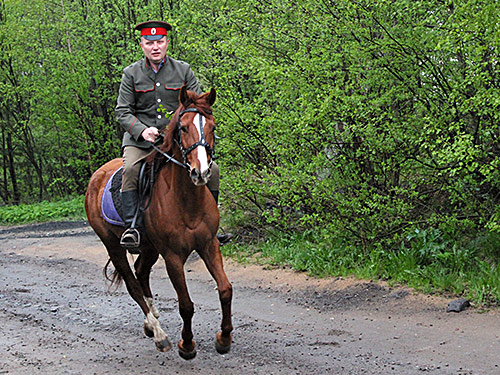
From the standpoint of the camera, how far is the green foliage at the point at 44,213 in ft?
74.9

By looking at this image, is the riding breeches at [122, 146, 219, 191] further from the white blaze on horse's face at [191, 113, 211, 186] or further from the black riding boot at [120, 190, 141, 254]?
the white blaze on horse's face at [191, 113, 211, 186]

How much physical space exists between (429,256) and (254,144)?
357 centimetres

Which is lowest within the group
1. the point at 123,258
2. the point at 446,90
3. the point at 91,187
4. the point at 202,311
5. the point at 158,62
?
the point at 202,311

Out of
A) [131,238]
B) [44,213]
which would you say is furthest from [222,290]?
[44,213]

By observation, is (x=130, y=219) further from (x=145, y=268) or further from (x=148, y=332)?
(x=148, y=332)

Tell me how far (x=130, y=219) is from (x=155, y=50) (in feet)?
6.29

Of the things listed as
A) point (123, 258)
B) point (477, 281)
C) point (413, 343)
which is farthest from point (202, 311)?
point (477, 281)

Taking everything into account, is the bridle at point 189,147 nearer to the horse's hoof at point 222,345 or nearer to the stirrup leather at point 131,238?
the stirrup leather at point 131,238

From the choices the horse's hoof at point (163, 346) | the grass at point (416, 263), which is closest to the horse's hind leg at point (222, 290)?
the horse's hoof at point (163, 346)

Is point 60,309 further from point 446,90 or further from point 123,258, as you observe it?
point 446,90

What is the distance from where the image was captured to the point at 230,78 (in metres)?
11.1

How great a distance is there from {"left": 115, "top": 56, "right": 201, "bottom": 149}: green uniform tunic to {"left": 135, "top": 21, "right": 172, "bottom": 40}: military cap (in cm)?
29

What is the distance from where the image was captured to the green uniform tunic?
6680 millimetres

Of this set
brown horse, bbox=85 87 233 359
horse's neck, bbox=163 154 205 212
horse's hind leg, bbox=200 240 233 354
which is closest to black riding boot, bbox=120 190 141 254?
brown horse, bbox=85 87 233 359
